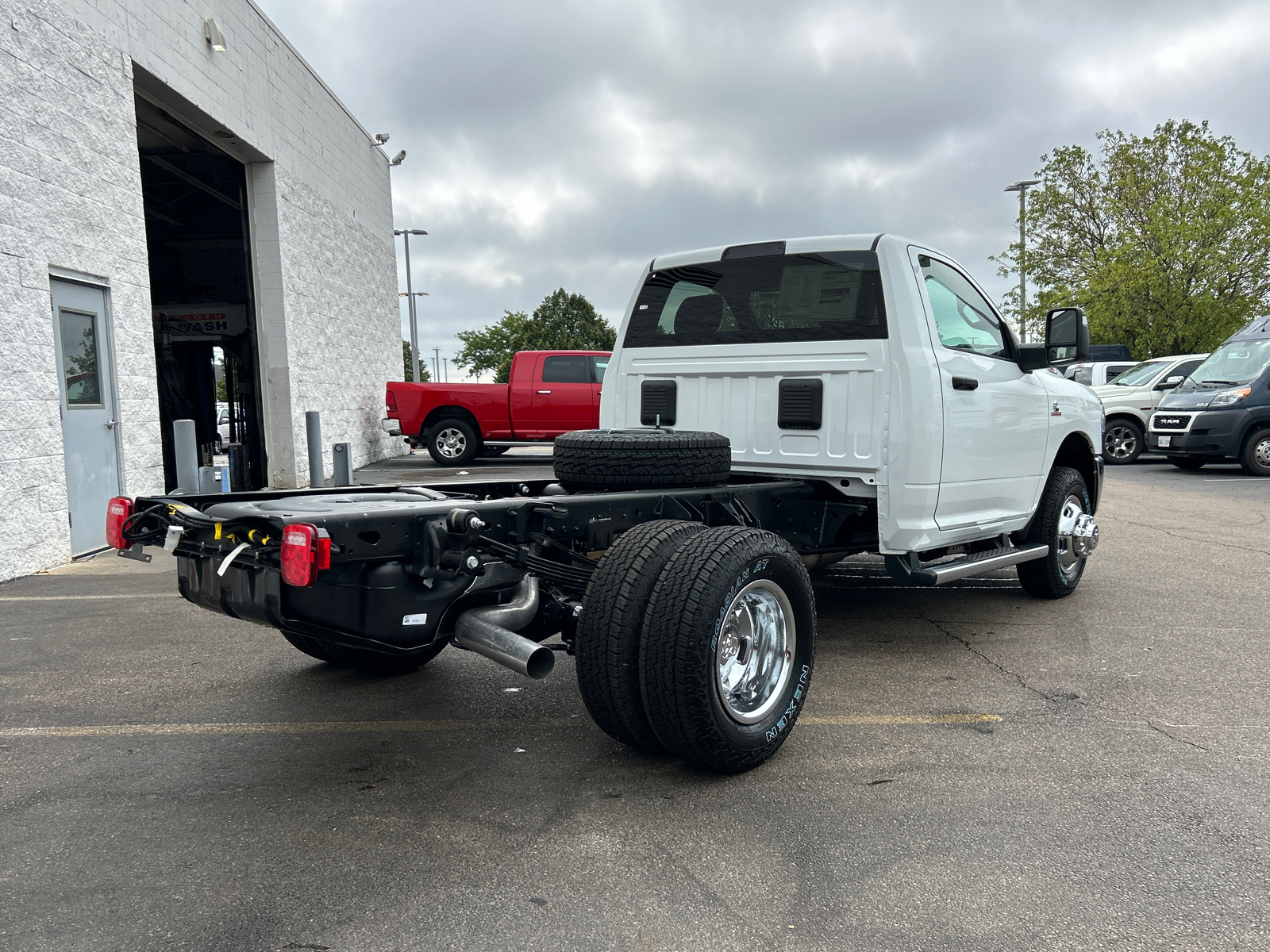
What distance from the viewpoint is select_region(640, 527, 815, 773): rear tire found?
306 cm

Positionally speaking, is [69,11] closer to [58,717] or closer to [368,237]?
[58,717]

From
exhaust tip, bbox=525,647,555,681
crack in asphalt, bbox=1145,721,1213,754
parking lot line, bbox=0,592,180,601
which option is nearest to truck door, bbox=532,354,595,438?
parking lot line, bbox=0,592,180,601

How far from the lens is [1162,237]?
27.4 metres

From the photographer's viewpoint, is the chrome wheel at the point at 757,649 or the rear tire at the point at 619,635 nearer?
the rear tire at the point at 619,635

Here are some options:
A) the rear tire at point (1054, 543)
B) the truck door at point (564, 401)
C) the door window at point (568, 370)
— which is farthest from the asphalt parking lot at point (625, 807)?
the door window at point (568, 370)

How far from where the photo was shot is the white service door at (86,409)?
781cm

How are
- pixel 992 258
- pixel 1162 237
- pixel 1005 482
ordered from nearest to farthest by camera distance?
pixel 1005 482, pixel 1162 237, pixel 992 258

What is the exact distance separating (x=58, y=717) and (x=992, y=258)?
35.7 m

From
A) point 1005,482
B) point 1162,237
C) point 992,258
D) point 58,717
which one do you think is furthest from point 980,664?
point 992,258

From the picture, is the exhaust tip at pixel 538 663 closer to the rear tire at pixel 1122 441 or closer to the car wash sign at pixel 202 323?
the car wash sign at pixel 202 323

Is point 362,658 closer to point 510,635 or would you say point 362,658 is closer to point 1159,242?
point 510,635

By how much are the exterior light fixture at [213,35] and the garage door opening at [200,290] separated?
1252mm

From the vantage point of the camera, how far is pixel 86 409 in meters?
8.09

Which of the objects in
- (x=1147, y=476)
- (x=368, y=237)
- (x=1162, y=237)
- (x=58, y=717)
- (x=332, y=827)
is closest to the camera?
(x=332, y=827)
